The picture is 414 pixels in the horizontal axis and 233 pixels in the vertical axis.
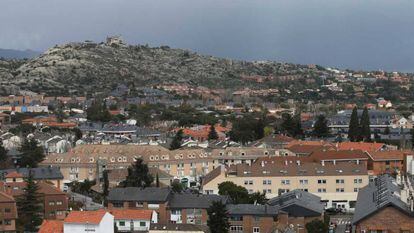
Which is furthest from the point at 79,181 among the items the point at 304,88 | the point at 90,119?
the point at 304,88

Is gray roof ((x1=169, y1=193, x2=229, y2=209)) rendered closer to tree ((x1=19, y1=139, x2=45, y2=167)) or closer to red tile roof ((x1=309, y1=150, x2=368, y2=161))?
red tile roof ((x1=309, y1=150, x2=368, y2=161))

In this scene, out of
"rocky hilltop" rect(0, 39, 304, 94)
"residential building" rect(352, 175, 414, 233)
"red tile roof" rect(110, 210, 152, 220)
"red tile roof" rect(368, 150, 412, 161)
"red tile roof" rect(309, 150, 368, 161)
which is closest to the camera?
"residential building" rect(352, 175, 414, 233)

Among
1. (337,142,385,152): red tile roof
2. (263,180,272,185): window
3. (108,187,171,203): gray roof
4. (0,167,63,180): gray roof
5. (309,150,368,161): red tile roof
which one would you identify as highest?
(337,142,385,152): red tile roof

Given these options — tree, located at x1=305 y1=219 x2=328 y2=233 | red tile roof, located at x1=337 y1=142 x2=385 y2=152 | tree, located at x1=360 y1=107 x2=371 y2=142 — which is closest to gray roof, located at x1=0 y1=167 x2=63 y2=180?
tree, located at x1=305 y1=219 x2=328 y2=233

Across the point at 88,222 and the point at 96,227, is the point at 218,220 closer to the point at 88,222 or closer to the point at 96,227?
the point at 96,227

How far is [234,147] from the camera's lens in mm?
61062

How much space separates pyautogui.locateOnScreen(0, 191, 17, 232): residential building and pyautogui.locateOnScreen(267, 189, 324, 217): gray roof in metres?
12.0

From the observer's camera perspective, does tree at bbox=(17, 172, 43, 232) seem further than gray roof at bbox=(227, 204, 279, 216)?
No

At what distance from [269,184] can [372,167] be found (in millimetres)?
9617

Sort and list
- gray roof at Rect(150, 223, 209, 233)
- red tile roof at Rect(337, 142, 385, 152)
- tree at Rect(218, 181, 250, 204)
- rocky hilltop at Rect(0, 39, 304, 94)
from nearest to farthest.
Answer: gray roof at Rect(150, 223, 209, 233) < tree at Rect(218, 181, 250, 204) < red tile roof at Rect(337, 142, 385, 152) < rocky hilltop at Rect(0, 39, 304, 94)

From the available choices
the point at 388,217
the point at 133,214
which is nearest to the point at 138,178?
the point at 133,214

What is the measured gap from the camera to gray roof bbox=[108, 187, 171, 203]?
38.9 m

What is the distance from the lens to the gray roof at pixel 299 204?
A: 36.6 metres

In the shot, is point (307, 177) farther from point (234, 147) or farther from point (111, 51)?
point (111, 51)
